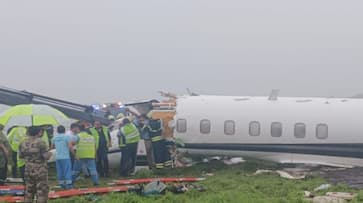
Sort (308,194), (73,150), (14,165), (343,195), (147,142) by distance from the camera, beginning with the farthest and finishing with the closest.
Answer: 1. (147,142)
2. (14,165)
3. (73,150)
4. (308,194)
5. (343,195)

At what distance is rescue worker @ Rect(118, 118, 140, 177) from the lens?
58.8 ft

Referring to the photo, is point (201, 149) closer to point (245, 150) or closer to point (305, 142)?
point (245, 150)

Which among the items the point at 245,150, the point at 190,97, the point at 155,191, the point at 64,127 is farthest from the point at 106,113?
the point at 155,191

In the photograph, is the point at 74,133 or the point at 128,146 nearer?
the point at 74,133

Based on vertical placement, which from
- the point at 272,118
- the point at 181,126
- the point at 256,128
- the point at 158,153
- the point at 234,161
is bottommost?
the point at 234,161

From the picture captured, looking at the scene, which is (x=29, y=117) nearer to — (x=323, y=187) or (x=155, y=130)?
(x=155, y=130)

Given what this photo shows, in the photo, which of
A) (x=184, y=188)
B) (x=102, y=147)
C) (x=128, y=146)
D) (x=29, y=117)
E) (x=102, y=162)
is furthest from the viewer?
(x=128, y=146)

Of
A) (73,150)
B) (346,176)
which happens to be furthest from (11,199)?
(346,176)

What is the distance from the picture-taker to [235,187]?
49.2 ft

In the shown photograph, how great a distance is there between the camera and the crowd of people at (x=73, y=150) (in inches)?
445

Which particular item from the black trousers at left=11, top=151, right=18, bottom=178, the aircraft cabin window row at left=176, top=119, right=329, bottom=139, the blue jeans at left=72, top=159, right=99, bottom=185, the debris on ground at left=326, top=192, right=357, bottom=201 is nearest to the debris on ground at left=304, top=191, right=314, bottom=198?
the debris on ground at left=326, top=192, right=357, bottom=201

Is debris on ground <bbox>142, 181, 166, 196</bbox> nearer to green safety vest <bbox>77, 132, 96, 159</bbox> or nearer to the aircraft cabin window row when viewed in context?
green safety vest <bbox>77, 132, 96, 159</bbox>

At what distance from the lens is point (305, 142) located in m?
19.5

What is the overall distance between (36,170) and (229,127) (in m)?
9.47
